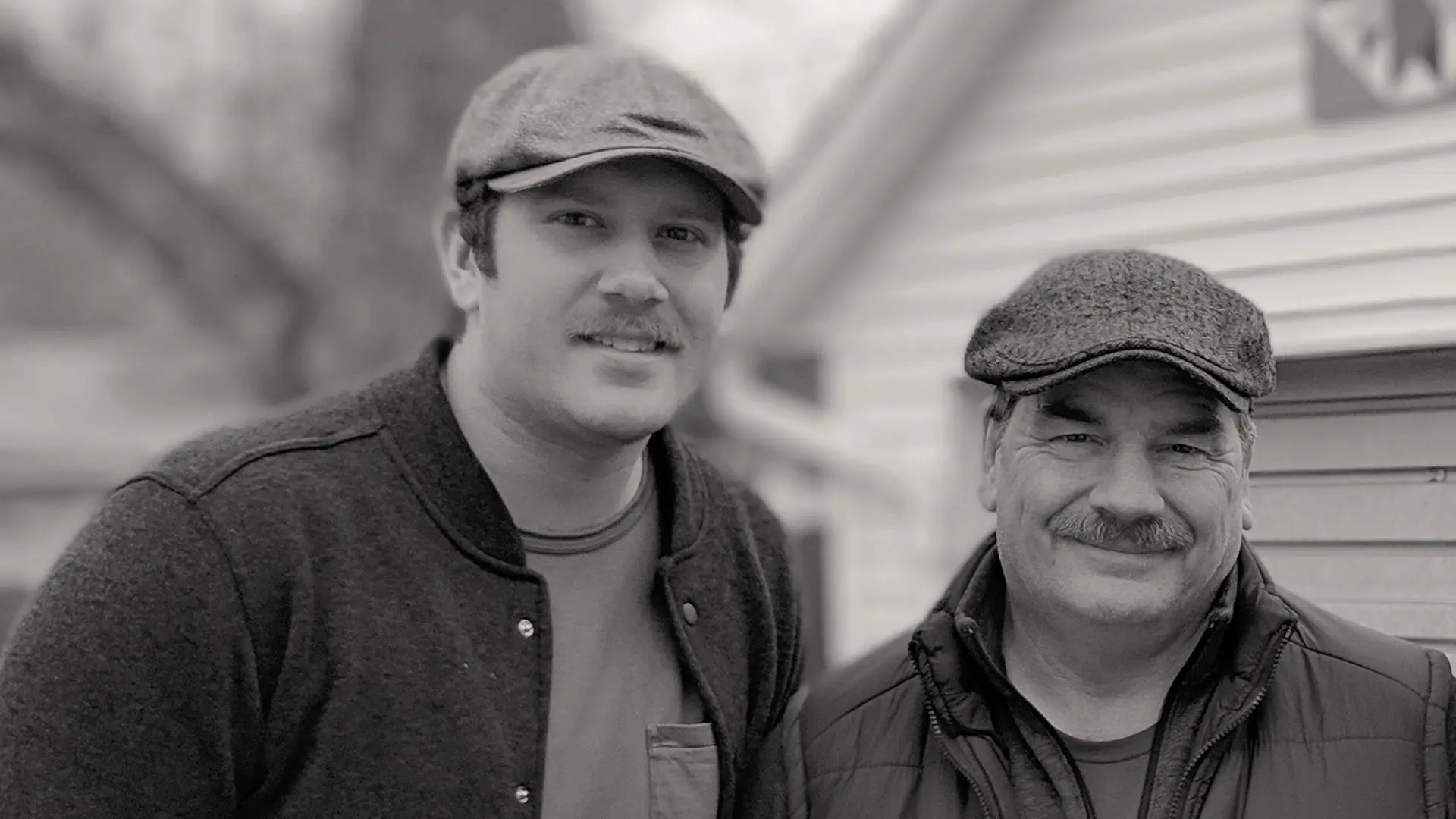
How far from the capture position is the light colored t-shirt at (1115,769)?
8.11 feet

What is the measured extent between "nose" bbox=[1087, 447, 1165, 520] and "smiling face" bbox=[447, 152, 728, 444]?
73 cm

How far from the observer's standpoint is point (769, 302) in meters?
7.82

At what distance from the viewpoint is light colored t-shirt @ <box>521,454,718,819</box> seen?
105 inches

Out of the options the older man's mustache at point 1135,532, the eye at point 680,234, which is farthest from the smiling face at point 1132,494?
the eye at point 680,234

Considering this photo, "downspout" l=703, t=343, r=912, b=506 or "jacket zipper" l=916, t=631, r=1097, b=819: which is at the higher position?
"downspout" l=703, t=343, r=912, b=506

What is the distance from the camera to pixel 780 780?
279 centimetres

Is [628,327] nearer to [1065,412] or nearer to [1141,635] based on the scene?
[1065,412]

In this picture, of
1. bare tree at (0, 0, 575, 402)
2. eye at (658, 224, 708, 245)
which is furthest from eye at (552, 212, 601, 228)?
bare tree at (0, 0, 575, 402)

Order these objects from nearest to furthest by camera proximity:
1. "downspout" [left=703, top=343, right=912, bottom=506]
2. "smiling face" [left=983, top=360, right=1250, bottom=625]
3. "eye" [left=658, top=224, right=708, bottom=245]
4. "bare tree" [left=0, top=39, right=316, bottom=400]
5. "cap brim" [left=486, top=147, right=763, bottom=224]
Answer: "smiling face" [left=983, top=360, right=1250, bottom=625]
"cap brim" [left=486, top=147, right=763, bottom=224]
"eye" [left=658, top=224, right=708, bottom=245]
"downspout" [left=703, top=343, right=912, bottom=506]
"bare tree" [left=0, top=39, right=316, bottom=400]

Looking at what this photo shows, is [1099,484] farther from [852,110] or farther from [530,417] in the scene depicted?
[852,110]

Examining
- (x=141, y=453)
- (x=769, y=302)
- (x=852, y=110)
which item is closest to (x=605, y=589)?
(x=852, y=110)

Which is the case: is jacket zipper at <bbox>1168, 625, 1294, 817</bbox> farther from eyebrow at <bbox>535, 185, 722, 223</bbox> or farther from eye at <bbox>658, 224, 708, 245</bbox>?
eyebrow at <bbox>535, 185, 722, 223</bbox>

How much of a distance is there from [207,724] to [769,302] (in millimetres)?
5594

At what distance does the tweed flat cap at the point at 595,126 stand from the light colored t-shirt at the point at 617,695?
0.63 m
